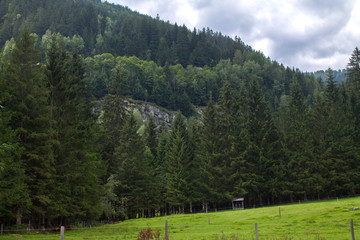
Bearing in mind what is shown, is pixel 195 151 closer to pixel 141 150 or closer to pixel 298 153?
pixel 141 150

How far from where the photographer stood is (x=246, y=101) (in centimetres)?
6550

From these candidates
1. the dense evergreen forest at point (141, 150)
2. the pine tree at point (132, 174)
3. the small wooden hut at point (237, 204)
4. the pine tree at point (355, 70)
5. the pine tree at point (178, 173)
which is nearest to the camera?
the dense evergreen forest at point (141, 150)

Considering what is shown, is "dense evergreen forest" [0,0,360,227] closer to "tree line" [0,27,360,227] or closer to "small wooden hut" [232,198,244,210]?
"tree line" [0,27,360,227]

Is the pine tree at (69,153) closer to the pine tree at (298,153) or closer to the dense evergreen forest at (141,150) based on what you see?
the dense evergreen forest at (141,150)

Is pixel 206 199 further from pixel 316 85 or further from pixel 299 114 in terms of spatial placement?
pixel 316 85

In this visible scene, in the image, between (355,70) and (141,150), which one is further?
(355,70)

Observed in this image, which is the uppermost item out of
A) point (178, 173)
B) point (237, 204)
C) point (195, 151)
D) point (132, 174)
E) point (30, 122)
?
point (195, 151)

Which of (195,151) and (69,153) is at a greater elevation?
(195,151)

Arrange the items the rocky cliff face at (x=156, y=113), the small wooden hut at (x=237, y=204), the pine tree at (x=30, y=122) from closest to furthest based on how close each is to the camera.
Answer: the pine tree at (x=30, y=122) < the small wooden hut at (x=237, y=204) < the rocky cliff face at (x=156, y=113)

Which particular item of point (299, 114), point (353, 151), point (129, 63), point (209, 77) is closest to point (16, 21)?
point (129, 63)

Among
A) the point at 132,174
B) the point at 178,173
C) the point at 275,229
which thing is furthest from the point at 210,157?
the point at 275,229

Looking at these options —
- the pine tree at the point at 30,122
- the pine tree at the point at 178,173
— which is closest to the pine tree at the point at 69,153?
the pine tree at the point at 30,122

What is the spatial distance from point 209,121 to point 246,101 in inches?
395

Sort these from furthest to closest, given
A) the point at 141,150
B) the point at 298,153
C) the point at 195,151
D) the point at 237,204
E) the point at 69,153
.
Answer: the point at 195,151
the point at 298,153
the point at 237,204
the point at 141,150
the point at 69,153
